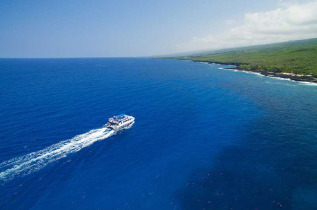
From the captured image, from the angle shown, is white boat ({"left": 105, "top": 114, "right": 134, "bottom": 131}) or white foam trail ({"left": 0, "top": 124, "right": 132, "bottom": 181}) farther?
white boat ({"left": 105, "top": 114, "right": 134, "bottom": 131})

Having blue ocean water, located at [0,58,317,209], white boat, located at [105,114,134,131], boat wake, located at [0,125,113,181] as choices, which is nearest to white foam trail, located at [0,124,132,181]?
boat wake, located at [0,125,113,181]

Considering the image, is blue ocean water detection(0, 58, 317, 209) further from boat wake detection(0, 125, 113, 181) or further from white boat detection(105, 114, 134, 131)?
white boat detection(105, 114, 134, 131)

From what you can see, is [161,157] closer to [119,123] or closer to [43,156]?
[119,123]

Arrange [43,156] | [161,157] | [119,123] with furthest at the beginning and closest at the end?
[119,123] → [161,157] → [43,156]

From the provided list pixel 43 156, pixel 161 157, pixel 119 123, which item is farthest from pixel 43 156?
pixel 161 157

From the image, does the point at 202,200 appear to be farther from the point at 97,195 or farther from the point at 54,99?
the point at 54,99

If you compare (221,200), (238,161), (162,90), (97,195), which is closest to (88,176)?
(97,195)

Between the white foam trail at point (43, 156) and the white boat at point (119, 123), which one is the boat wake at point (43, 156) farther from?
the white boat at point (119, 123)
